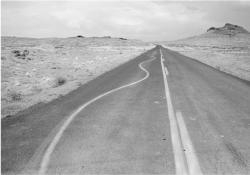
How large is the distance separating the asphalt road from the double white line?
0.01 meters

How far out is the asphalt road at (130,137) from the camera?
313 cm

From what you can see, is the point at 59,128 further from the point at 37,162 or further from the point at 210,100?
the point at 210,100

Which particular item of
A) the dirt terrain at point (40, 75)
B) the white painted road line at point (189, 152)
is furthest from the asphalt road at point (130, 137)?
the dirt terrain at point (40, 75)

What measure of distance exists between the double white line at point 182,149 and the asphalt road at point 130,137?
0.05 ft

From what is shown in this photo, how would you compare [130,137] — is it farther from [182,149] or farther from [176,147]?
[182,149]

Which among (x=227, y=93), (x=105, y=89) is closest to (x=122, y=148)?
(x=105, y=89)

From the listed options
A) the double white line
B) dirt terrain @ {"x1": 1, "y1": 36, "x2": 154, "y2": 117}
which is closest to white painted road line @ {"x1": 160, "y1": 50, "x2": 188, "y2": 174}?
the double white line


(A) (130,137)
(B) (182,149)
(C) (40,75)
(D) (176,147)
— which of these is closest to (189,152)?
(B) (182,149)

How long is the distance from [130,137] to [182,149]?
3.59 ft

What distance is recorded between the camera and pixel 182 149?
11.8 ft

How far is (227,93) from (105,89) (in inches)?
208

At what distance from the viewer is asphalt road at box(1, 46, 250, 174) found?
10.3 ft

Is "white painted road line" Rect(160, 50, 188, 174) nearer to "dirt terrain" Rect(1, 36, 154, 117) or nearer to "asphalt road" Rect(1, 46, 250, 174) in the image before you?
"asphalt road" Rect(1, 46, 250, 174)

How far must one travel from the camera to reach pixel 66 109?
6.13m
